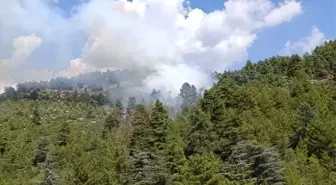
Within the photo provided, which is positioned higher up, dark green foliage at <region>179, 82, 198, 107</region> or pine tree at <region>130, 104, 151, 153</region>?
dark green foliage at <region>179, 82, 198, 107</region>

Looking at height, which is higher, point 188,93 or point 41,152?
point 188,93

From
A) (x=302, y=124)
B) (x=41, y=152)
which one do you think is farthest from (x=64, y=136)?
(x=302, y=124)

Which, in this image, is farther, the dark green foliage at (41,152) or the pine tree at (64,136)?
the pine tree at (64,136)

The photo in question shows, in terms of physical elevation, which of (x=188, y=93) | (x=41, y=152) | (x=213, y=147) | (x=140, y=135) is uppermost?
(x=188, y=93)

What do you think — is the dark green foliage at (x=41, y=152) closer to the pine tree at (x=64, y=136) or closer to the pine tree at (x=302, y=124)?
the pine tree at (x=64, y=136)

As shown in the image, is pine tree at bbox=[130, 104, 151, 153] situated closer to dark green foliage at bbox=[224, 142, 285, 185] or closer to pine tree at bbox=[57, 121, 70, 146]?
dark green foliage at bbox=[224, 142, 285, 185]

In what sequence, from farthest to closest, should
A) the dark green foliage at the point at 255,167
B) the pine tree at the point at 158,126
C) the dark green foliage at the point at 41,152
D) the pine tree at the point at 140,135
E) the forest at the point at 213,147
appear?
the dark green foliage at the point at 41,152, the pine tree at the point at 158,126, the pine tree at the point at 140,135, the forest at the point at 213,147, the dark green foliage at the point at 255,167

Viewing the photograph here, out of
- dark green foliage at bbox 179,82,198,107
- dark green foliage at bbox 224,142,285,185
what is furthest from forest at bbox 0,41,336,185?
dark green foliage at bbox 179,82,198,107

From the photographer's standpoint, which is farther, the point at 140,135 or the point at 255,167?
the point at 140,135

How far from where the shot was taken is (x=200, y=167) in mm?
40281

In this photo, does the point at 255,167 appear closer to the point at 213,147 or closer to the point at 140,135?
the point at 213,147

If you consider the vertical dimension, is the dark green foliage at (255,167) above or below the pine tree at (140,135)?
below

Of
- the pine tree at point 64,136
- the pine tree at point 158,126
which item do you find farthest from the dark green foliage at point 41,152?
the pine tree at point 158,126

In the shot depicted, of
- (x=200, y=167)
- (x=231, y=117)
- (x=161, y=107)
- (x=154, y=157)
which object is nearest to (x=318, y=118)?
(x=231, y=117)
